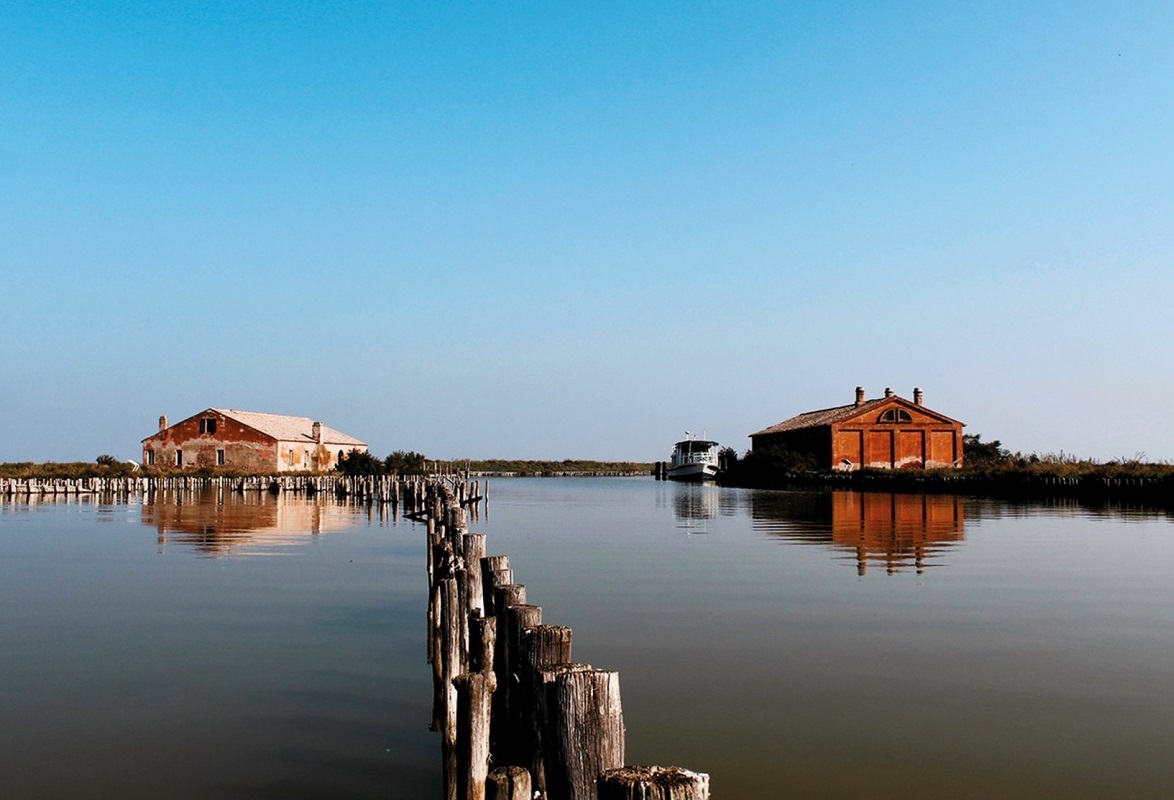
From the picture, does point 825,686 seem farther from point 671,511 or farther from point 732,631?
point 671,511

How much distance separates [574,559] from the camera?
Answer: 20516mm

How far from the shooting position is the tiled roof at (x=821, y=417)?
6488cm

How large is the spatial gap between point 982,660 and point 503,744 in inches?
224

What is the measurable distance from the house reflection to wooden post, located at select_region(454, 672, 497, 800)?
57.2 feet

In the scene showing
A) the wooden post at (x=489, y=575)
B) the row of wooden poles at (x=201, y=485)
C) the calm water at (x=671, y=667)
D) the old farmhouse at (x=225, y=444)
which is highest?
the old farmhouse at (x=225, y=444)

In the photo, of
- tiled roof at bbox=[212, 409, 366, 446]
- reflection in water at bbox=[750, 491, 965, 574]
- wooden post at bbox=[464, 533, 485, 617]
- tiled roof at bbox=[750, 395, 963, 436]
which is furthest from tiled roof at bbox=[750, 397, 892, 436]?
wooden post at bbox=[464, 533, 485, 617]

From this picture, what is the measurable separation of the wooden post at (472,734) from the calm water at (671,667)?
4.76 feet

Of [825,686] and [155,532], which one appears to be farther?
[155,532]

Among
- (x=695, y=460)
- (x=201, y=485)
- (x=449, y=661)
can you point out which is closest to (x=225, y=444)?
(x=201, y=485)

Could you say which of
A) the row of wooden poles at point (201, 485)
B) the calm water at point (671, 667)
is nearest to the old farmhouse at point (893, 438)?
the row of wooden poles at point (201, 485)

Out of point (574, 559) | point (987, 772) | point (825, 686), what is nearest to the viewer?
point (987, 772)

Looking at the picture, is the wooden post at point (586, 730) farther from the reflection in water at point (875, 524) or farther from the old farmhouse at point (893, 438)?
the old farmhouse at point (893, 438)

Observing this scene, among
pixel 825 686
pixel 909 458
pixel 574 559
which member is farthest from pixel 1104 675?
pixel 909 458

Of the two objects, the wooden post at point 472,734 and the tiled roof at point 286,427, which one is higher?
the tiled roof at point 286,427
